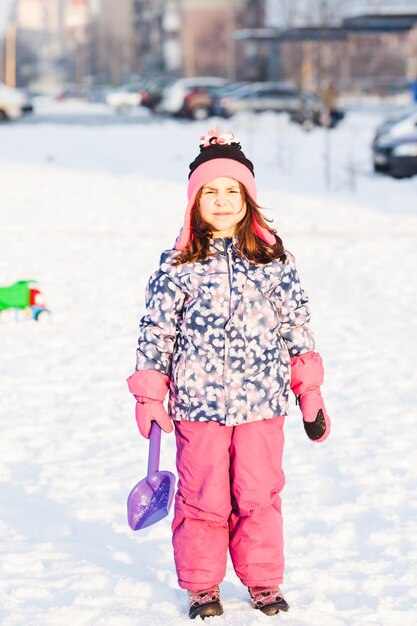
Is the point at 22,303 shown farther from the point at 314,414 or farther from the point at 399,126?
the point at 399,126

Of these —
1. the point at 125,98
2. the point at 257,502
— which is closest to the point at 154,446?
the point at 257,502

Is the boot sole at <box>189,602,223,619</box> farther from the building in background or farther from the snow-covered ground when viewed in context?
the building in background

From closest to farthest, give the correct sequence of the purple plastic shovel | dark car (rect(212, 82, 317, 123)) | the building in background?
the purple plastic shovel, dark car (rect(212, 82, 317, 123)), the building in background

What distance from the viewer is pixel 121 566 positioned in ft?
13.2

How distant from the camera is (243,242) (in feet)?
11.3

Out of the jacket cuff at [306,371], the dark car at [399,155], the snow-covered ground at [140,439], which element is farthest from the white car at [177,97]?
the jacket cuff at [306,371]

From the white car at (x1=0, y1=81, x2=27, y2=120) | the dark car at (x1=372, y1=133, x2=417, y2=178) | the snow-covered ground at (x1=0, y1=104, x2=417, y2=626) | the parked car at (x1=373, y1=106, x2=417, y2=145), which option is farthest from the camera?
the white car at (x1=0, y1=81, x2=27, y2=120)

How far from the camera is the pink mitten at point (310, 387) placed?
3463 mm

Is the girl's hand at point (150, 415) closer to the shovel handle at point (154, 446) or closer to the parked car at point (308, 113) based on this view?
the shovel handle at point (154, 446)

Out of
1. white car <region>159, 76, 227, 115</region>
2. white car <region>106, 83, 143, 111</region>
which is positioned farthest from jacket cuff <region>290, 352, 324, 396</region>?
white car <region>106, 83, 143, 111</region>

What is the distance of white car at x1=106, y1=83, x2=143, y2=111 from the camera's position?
49406mm

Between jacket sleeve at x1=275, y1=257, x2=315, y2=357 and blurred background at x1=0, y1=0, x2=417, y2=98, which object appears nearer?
jacket sleeve at x1=275, y1=257, x2=315, y2=357

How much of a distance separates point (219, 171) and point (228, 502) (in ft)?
3.22

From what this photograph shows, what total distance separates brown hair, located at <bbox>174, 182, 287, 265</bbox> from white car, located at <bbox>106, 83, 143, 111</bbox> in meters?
45.3
